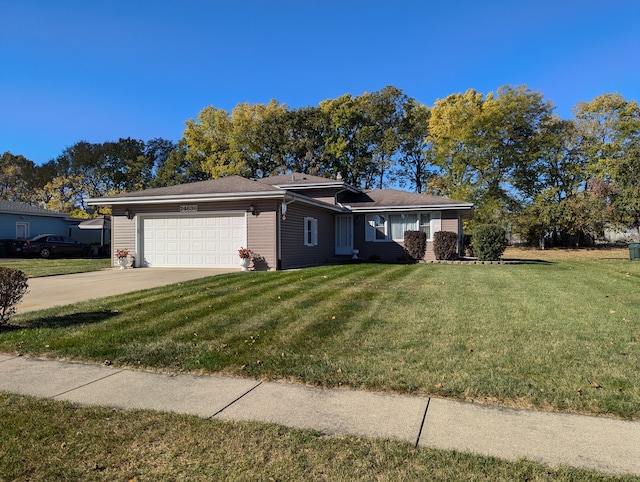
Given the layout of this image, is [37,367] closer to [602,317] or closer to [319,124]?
[602,317]

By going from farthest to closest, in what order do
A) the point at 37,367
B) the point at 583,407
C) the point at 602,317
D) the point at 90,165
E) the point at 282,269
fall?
1. the point at 90,165
2. the point at 282,269
3. the point at 602,317
4. the point at 37,367
5. the point at 583,407

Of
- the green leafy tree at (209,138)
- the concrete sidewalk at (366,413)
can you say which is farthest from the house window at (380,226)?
the green leafy tree at (209,138)

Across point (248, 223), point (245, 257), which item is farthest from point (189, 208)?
point (245, 257)

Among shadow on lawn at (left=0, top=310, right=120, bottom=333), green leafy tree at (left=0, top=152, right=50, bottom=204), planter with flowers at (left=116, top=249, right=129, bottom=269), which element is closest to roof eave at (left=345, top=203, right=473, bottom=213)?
planter with flowers at (left=116, top=249, right=129, bottom=269)

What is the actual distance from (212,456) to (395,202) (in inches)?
718

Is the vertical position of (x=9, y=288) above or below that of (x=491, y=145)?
below

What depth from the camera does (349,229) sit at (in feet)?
68.4

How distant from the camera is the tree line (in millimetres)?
31656

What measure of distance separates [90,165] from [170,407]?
50667 mm

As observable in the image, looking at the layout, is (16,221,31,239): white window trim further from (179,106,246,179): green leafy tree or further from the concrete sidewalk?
the concrete sidewalk

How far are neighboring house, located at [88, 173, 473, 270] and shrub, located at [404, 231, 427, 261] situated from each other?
1.58ft

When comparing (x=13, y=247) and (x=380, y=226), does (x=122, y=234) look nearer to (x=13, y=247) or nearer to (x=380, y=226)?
(x=380, y=226)

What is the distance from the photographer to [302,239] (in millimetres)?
16672

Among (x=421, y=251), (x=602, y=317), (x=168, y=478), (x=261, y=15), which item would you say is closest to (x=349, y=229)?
(x=421, y=251)
